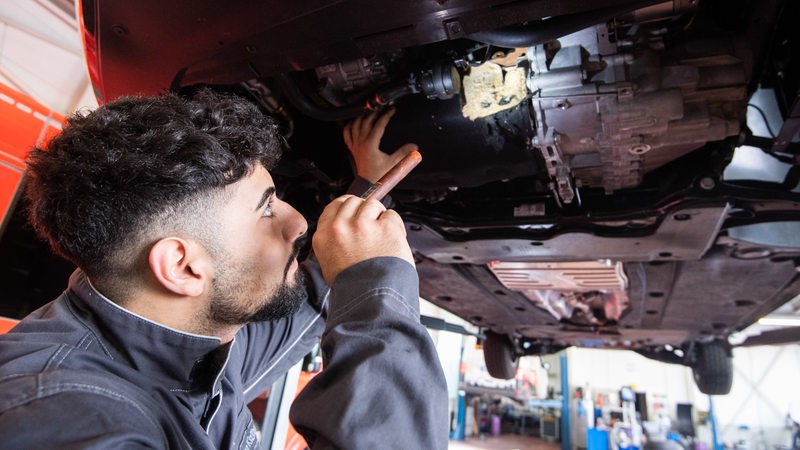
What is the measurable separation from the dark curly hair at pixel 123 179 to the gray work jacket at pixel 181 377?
3.4 inches

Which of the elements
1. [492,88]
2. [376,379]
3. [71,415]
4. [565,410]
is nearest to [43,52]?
[492,88]

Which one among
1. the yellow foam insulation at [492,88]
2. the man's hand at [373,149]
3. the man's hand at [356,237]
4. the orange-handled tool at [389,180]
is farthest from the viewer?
the man's hand at [373,149]

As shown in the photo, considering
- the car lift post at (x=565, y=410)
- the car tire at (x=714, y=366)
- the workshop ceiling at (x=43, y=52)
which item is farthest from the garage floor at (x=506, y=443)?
the workshop ceiling at (x=43, y=52)

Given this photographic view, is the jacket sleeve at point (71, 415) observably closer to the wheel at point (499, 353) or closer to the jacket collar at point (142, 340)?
the jacket collar at point (142, 340)

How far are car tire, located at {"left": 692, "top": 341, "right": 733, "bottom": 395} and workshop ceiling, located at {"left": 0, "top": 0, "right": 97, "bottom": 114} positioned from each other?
204 inches

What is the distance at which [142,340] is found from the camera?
73cm

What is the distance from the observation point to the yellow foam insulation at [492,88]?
1.01 metres

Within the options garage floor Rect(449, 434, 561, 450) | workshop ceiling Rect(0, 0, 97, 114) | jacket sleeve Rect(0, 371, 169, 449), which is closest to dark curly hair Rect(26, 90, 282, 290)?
jacket sleeve Rect(0, 371, 169, 449)

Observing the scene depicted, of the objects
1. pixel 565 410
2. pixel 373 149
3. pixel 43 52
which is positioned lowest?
pixel 565 410

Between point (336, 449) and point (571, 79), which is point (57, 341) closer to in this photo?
point (336, 449)

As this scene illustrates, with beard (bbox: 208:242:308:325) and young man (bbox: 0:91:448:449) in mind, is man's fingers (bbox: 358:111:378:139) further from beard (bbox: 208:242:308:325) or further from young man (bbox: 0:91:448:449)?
beard (bbox: 208:242:308:325)

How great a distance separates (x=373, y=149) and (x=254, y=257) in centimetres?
44

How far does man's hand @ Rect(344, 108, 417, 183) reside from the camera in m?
1.13

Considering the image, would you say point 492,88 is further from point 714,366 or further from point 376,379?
point 714,366
